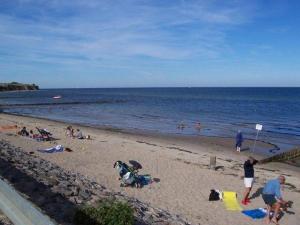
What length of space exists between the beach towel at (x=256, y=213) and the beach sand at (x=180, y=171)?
260 mm

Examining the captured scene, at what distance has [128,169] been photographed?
1441 cm

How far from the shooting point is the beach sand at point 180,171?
11828 mm

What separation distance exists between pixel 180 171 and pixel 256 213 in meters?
5.71

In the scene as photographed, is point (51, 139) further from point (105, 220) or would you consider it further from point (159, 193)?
point (105, 220)

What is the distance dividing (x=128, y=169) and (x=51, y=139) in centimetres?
1168

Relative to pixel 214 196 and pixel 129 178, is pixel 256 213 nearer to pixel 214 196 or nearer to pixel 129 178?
pixel 214 196

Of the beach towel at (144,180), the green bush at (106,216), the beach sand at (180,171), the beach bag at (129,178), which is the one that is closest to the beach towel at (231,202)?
the beach sand at (180,171)

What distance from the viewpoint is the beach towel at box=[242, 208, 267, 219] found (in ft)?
37.6

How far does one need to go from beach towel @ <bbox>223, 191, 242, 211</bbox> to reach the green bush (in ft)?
Answer: 20.0

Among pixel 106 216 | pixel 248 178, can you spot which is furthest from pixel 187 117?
pixel 106 216

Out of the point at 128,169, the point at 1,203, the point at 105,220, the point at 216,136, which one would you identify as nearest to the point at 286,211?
the point at 128,169

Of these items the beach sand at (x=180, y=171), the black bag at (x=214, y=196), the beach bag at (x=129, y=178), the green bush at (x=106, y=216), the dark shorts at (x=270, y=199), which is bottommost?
the beach sand at (x=180, y=171)

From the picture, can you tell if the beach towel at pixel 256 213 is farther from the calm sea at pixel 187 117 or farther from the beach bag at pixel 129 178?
the calm sea at pixel 187 117

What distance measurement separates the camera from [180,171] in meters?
17.1
